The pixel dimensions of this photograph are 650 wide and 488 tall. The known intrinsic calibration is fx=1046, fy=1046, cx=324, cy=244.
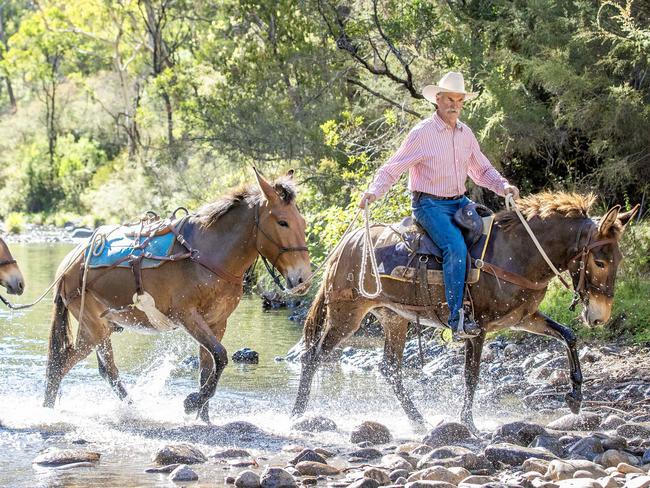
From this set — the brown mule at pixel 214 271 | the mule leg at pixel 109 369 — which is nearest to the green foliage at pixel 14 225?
the mule leg at pixel 109 369

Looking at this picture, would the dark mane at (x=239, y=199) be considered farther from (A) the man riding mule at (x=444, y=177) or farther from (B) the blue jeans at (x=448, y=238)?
(B) the blue jeans at (x=448, y=238)

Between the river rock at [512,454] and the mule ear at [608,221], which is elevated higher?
the mule ear at [608,221]

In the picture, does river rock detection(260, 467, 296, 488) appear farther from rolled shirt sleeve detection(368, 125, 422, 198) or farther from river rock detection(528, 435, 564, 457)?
rolled shirt sleeve detection(368, 125, 422, 198)

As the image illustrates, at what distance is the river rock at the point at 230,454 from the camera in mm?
8375

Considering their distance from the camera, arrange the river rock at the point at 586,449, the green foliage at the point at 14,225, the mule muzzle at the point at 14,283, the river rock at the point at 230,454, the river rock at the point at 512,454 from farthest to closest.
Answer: the green foliage at the point at 14,225 < the mule muzzle at the point at 14,283 < the river rock at the point at 230,454 < the river rock at the point at 586,449 < the river rock at the point at 512,454

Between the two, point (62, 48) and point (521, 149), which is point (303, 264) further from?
point (62, 48)

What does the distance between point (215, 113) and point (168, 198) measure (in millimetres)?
7311

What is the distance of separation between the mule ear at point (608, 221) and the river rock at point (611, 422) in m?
1.81

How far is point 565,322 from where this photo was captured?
44.8ft

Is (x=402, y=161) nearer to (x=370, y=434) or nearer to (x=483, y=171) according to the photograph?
(x=483, y=171)

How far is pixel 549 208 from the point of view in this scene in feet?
30.6

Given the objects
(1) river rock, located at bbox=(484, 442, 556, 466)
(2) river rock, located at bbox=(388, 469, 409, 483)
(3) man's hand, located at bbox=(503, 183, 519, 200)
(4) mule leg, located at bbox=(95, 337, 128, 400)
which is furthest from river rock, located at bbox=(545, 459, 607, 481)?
(4) mule leg, located at bbox=(95, 337, 128, 400)

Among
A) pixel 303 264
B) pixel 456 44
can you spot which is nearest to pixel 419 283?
pixel 303 264

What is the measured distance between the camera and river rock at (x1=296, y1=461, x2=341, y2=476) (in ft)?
25.8
